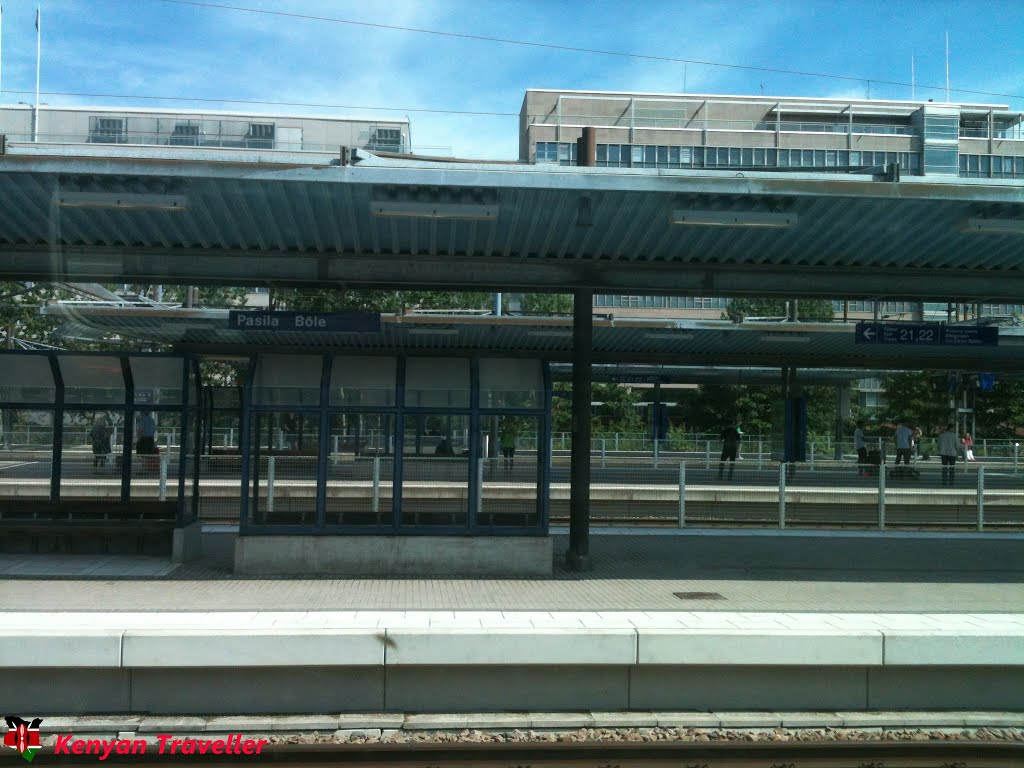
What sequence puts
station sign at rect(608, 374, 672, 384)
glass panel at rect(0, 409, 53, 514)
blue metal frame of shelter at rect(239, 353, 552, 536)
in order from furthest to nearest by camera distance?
station sign at rect(608, 374, 672, 384) < glass panel at rect(0, 409, 53, 514) < blue metal frame of shelter at rect(239, 353, 552, 536)

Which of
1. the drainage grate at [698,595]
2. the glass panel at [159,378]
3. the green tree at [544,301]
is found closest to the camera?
the drainage grate at [698,595]

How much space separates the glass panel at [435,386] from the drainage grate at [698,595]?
3.41m

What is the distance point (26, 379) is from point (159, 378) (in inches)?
68.0

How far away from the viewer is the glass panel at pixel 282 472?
1064 cm

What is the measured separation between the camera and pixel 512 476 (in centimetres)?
1101

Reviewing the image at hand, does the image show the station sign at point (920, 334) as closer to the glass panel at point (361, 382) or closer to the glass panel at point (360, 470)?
the glass panel at point (361, 382)

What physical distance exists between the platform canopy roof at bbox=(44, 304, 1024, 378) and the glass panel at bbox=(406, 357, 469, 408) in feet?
19.3

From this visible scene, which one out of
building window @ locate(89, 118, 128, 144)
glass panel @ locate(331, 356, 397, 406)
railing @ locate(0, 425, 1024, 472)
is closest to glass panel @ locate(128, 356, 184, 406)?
railing @ locate(0, 425, 1024, 472)

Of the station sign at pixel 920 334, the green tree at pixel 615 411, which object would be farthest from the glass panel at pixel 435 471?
the green tree at pixel 615 411

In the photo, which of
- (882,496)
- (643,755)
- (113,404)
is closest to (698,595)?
(643,755)

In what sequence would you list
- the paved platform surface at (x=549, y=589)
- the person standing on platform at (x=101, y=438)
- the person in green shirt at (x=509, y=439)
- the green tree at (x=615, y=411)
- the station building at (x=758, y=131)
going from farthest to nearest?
1. the station building at (x=758, y=131)
2. the green tree at (x=615, y=411)
3. the person standing on platform at (x=101, y=438)
4. the person in green shirt at (x=509, y=439)
5. the paved platform surface at (x=549, y=589)

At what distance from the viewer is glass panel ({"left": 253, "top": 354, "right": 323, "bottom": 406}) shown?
10.6m

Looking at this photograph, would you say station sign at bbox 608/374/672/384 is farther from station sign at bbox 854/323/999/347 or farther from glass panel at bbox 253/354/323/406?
glass panel at bbox 253/354/323/406

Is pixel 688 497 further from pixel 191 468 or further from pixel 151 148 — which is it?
pixel 151 148
